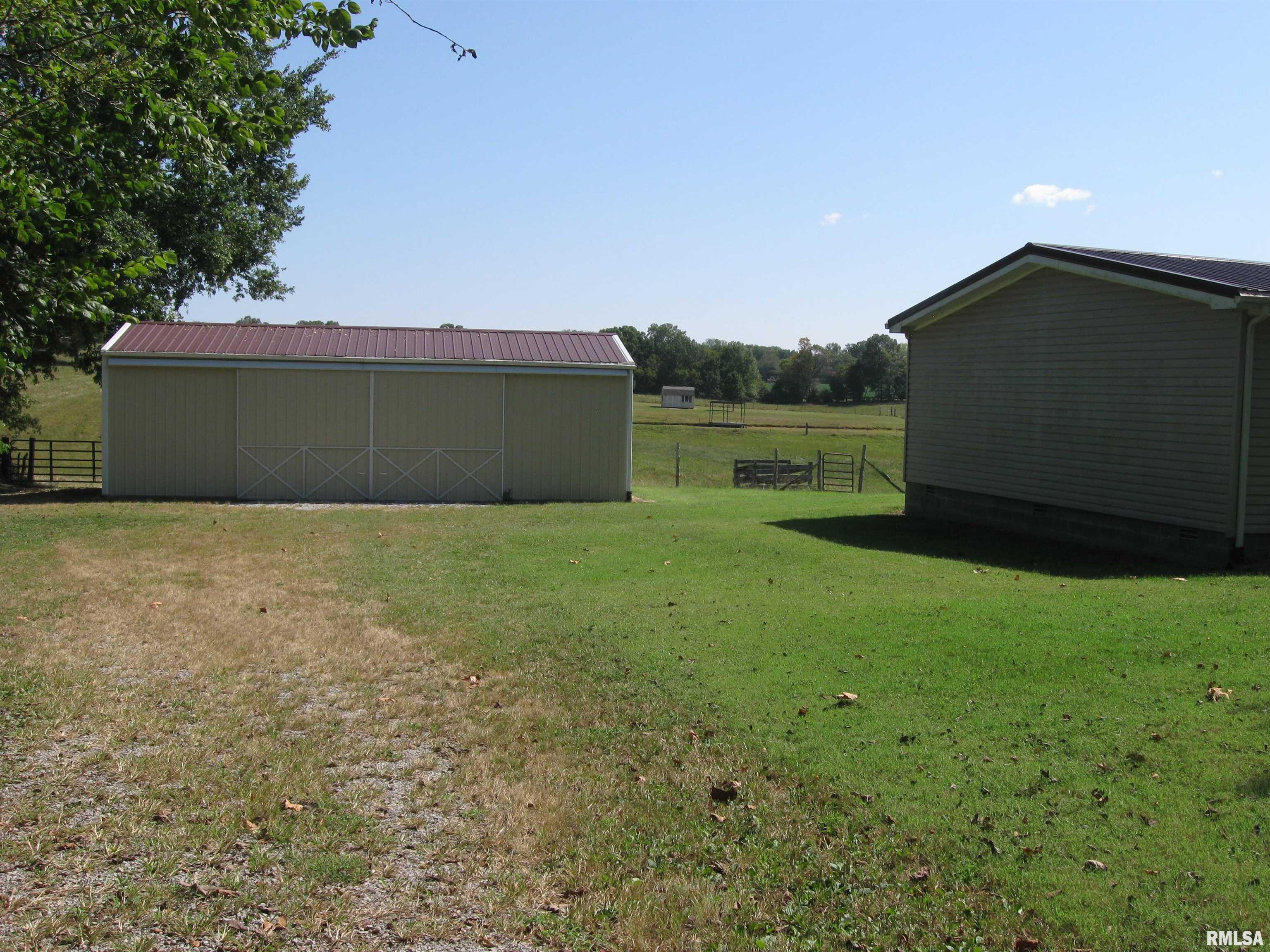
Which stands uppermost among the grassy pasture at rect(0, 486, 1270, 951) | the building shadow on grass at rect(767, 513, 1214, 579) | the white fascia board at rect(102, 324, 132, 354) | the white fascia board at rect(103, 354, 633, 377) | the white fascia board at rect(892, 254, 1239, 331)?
the white fascia board at rect(892, 254, 1239, 331)

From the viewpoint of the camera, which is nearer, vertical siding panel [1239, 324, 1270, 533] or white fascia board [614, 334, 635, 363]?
vertical siding panel [1239, 324, 1270, 533]

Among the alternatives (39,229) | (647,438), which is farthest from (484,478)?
(647,438)

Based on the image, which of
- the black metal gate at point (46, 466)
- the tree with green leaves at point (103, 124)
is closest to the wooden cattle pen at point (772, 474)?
the black metal gate at point (46, 466)

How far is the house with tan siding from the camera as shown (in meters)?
11.3

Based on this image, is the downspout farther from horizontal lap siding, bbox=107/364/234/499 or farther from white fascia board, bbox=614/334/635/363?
horizontal lap siding, bbox=107/364/234/499

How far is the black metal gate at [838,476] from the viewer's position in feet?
101

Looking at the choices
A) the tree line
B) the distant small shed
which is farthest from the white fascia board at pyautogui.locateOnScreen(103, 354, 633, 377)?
the tree line

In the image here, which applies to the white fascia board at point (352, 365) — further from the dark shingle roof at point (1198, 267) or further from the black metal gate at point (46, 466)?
the dark shingle roof at point (1198, 267)

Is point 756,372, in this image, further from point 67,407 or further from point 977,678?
point 977,678

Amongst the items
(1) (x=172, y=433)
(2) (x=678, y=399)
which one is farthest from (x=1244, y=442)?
(2) (x=678, y=399)

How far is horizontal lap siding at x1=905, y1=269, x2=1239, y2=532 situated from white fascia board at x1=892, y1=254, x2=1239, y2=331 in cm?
18

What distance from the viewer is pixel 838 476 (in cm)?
4028

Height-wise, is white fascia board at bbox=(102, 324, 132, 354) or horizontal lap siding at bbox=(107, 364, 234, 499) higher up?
white fascia board at bbox=(102, 324, 132, 354)

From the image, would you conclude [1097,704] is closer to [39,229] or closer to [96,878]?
[96,878]
